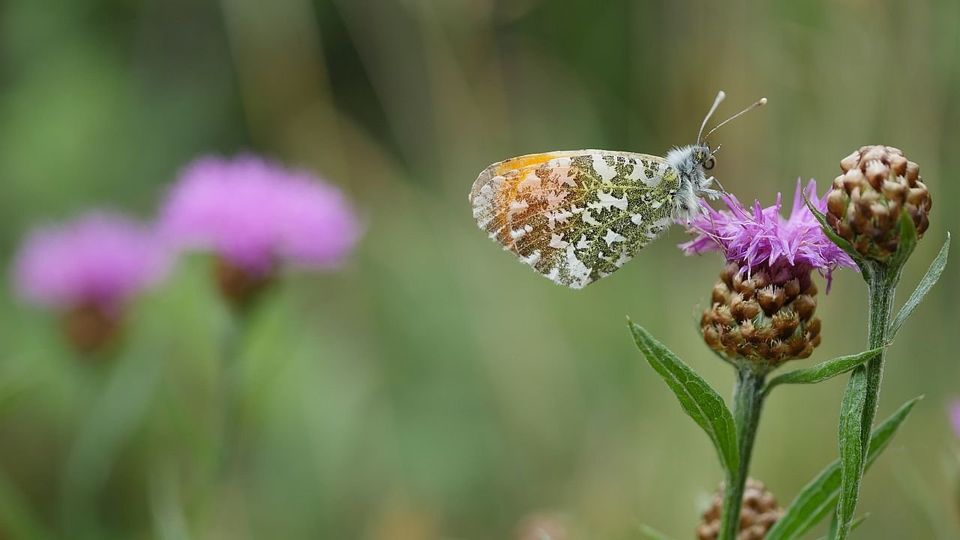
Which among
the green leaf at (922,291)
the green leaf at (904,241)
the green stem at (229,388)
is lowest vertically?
the green leaf at (922,291)

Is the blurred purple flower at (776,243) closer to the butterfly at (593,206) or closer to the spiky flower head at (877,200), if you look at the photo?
the spiky flower head at (877,200)

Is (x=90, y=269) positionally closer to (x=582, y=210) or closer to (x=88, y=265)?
(x=88, y=265)

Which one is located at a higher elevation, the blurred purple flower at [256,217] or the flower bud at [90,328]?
the blurred purple flower at [256,217]

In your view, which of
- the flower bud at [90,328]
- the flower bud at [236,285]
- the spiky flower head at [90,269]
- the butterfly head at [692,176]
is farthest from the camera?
the spiky flower head at [90,269]

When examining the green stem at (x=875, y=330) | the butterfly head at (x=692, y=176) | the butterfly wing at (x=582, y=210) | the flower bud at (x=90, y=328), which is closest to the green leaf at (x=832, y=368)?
the green stem at (x=875, y=330)

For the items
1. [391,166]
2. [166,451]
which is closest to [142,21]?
[391,166]

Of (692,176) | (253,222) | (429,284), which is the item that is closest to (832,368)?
(692,176)

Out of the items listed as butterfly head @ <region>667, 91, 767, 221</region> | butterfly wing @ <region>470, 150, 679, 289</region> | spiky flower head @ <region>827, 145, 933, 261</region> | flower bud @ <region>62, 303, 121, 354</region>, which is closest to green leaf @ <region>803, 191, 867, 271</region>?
spiky flower head @ <region>827, 145, 933, 261</region>
